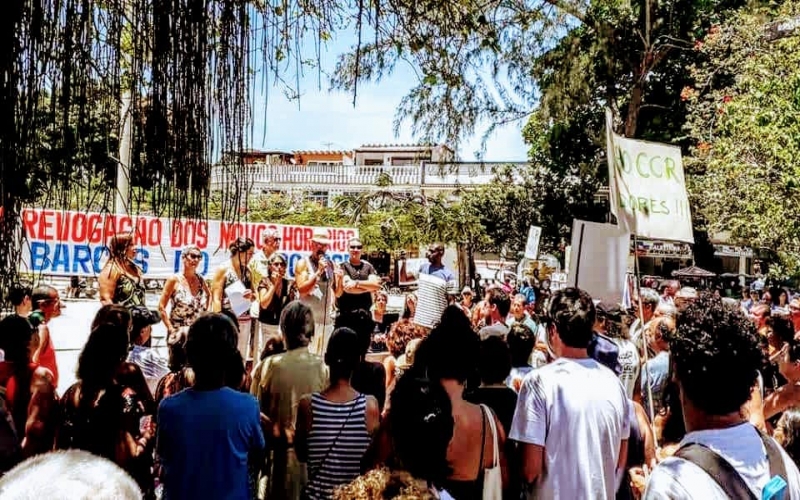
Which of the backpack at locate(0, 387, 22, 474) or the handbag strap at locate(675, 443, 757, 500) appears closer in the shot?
the handbag strap at locate(675, 443, 757, 500)

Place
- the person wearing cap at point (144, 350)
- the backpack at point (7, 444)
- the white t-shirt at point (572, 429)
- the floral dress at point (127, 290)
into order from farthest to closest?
1. the floral dress at point (127, 290)
2. the person wearing cap at point (144, 350)
3. the white t-shirt at point (572, 429)
4. the backpack at point (7, 444)

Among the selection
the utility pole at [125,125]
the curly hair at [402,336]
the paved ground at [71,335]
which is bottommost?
the paved ground at [71,335]

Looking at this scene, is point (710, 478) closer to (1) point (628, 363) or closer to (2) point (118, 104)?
(2) point (118, 104)

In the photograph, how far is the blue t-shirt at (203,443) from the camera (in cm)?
259

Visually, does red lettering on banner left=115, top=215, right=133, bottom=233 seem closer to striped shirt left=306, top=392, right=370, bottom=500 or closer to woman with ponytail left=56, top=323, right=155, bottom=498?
woman with ponytail left=56, top=323, right=155, bottom=498

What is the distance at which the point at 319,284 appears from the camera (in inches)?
266

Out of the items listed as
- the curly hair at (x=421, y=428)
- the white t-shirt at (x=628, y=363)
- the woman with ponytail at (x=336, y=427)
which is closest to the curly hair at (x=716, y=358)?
the curly hair at (x=421, y=428)

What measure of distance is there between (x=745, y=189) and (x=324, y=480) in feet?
33.9

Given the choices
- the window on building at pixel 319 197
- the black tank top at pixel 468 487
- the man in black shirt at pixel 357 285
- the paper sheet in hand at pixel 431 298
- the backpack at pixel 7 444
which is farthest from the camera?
the window on building at pixel 319 197

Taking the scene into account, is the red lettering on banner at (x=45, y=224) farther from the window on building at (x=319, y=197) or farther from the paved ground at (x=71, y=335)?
the window on building at (x=319, y=197)

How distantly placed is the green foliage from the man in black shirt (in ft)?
19.4

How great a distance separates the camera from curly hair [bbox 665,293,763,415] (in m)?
1.73

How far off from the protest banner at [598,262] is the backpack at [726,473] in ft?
10.8

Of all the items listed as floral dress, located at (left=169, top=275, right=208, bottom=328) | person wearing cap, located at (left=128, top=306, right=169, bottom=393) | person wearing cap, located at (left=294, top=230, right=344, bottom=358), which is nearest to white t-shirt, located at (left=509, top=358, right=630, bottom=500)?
person wearing cap, located at (left=128, top=306, right=169, bottom=393)
